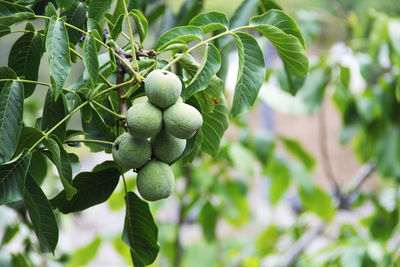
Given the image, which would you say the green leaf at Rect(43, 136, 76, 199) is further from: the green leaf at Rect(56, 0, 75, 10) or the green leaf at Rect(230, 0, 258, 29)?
the green leaf at Rect(230, 0, 258, 29)

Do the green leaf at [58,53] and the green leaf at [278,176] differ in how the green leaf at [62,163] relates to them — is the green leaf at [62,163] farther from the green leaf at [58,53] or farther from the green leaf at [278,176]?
the green leaf at [278,176]

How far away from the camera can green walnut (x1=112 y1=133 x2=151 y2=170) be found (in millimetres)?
490

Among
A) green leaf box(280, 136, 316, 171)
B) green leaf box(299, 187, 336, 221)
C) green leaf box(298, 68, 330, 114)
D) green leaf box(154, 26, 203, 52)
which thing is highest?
green leaf box(154, 26, 203, 52)

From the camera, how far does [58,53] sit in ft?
1.62

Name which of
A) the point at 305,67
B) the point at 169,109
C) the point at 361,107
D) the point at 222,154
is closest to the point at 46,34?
the point at 169,109

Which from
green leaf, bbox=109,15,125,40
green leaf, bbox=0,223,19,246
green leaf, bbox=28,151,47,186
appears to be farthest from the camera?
green leaf, bbox=0,223,19,246

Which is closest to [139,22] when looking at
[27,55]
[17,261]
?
[27,55]

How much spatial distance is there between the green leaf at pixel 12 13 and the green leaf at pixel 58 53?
38mm

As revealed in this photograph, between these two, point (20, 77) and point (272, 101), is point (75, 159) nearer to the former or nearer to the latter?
point (20, 77)

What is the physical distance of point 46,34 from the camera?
1.73ft

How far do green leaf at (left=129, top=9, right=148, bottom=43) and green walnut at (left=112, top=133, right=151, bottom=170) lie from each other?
138mm

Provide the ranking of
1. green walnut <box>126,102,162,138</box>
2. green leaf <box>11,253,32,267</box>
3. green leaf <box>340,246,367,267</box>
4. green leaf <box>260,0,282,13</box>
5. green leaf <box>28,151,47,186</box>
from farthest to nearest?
green leaf <box>340,246,367,267</box>
green leaf <box>11,253,32,267</box>
green leaf <box>260,0,282,13</box>
green leaf <box>28,151,47,186</box>
green walnut <box>126,102,162,138</box>

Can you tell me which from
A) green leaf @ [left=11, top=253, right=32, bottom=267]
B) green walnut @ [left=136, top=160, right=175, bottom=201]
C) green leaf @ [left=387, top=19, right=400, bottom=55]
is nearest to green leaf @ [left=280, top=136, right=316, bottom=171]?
green leaf @ [left=387, top=19, right=400, bottom=55]

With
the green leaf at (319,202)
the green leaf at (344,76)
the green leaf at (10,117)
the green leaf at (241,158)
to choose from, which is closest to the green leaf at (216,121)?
the green leaf at (10,117)
